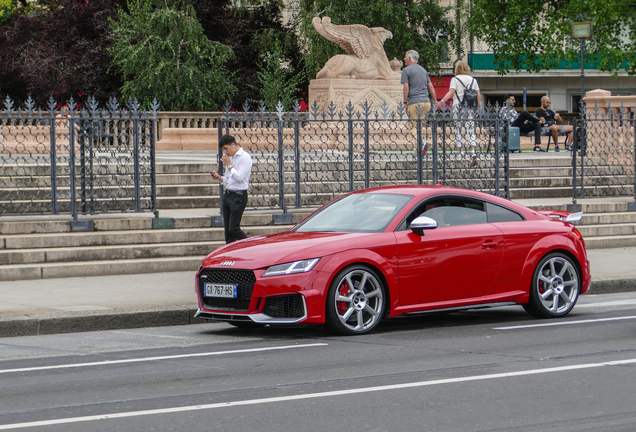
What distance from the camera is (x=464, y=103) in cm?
2033

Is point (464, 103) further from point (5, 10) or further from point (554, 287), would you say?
point (5, 10)

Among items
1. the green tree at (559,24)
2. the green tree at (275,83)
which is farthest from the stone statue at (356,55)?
the green tree at (559,24)

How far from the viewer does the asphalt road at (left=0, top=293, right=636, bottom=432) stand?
19.6 feet

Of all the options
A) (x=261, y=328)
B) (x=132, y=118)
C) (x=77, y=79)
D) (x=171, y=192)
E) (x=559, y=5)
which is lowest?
(x=261, y=328)

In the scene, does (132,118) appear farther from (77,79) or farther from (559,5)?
(559,5)

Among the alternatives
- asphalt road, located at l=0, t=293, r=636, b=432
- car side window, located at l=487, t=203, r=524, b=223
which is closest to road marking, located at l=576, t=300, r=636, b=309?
asphalt road, located at l=0, t=293, r=636, b=432

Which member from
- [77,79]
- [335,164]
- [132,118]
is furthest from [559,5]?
[132,118]

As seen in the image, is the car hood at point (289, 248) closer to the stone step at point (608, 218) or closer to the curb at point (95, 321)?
the curb at point (95, 321)

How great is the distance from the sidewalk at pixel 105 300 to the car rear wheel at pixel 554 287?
250 centimetres

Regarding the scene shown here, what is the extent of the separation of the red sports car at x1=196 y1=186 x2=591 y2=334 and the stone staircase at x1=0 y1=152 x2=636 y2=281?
4126 millimetres

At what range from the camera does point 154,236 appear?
1444 cm

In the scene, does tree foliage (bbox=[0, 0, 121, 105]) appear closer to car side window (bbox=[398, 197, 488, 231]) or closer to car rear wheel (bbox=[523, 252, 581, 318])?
car side window (bbox=[398, 197, 488, 231])

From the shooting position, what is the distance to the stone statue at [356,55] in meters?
26.9

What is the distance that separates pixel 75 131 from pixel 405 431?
10.3 meters
